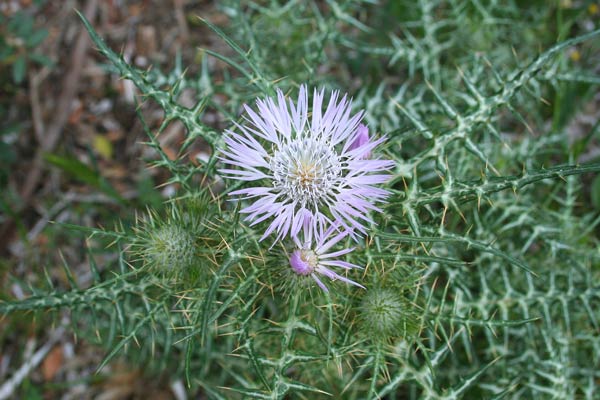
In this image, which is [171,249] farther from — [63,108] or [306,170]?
[63,108]

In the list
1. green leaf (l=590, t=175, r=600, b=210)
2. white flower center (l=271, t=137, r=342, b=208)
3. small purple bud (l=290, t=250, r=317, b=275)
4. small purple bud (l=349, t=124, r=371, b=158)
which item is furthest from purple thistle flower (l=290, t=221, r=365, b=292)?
green leaf (l=590, t=175, r=600, b=210)

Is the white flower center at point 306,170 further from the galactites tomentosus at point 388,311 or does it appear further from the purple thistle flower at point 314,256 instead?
the galactites tomentosus at point 388,311

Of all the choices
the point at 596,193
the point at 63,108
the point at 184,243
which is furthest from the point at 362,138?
the point at 63,108

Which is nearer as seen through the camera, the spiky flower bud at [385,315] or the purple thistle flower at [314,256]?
the purple thistle flower at [314,256]

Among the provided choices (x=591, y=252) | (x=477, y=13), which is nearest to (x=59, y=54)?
(x=477, y=13)

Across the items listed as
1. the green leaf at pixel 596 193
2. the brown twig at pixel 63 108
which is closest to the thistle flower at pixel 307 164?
the green leaf at pixel 596 193

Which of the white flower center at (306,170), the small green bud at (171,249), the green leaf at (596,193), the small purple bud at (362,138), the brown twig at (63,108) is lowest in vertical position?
the brown twig at (63,108)
